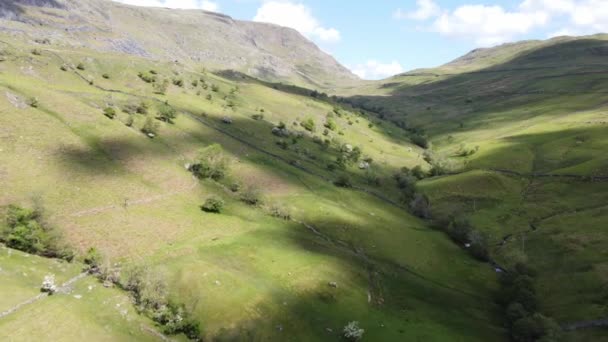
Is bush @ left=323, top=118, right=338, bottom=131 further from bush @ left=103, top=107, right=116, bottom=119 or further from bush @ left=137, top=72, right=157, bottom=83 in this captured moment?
bush @ left=103, top=107, right=116, bottom=119

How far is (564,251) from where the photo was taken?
285ft

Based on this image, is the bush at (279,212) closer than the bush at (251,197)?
Yes

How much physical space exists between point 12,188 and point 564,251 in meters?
102

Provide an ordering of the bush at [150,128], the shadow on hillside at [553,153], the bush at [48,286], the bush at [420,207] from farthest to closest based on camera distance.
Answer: the shadow on hillside at [553,153], the bush at [420,207], the bush at [150,128], the bush at [48,286]

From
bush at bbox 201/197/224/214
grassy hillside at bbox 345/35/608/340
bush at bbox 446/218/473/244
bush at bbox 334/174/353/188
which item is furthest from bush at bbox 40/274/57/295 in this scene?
bush at bbox 446/218/473/244

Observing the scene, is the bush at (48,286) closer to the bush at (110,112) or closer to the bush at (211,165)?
the bush at (211,165)

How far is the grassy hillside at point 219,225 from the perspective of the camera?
51469 millimetres

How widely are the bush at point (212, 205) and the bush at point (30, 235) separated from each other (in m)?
24.6

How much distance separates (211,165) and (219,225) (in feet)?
65.0

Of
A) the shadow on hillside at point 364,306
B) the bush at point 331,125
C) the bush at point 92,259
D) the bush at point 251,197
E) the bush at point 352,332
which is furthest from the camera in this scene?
the bush at point 331,125

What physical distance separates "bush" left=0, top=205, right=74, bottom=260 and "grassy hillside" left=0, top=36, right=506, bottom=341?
7.25 feet

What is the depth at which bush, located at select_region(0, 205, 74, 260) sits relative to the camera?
48781mm

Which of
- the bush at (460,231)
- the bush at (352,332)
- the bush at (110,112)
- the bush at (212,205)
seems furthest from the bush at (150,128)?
the bush at (460,231)

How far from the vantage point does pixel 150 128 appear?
89.4 metres
